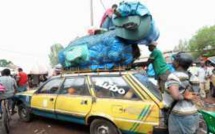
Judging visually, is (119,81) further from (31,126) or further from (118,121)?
(31,126)

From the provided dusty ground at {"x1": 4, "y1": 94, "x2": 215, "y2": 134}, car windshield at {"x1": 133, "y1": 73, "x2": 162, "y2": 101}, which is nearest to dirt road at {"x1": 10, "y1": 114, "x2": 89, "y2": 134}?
dusty ground at {"x1": 4, "y1": 94, "x2": 215, "y2": 134}

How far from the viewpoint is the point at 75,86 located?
5688mm

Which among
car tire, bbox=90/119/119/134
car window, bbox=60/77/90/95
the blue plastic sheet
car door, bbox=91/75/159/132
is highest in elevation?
the blue plastic sheet

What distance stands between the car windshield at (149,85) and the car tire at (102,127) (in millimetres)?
894

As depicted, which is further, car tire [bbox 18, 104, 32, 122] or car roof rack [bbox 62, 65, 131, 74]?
car tire [bbox 18, 104, 32, 122]

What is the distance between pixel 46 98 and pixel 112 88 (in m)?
1.97

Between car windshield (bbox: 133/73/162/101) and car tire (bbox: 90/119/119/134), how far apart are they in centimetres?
89

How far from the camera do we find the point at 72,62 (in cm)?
569

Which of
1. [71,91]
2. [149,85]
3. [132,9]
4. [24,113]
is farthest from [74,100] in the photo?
[24,113]

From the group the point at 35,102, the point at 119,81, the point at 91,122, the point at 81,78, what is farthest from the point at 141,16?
the point at 35,102

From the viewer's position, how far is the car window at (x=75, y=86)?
5.47m

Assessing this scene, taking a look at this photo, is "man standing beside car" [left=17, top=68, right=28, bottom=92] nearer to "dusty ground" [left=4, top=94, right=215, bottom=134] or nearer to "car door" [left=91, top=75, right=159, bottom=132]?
"dusty ground" [left=4, top=94, right=215, bottom=134]

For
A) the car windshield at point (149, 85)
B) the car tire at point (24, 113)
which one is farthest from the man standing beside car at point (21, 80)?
the car windshield at point (149, 85)

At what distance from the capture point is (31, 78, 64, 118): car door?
6.11 metres
